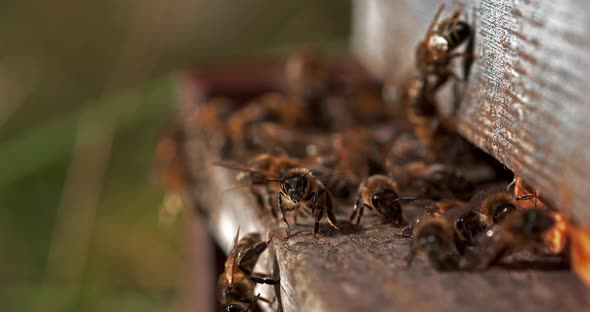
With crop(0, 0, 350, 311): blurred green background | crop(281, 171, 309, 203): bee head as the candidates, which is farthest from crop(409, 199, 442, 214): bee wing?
crop(0, 0, 350, 311): blurred green background

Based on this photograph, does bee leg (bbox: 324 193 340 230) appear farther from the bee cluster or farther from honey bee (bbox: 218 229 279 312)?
honey bee (bbox: 218 229 279 312)

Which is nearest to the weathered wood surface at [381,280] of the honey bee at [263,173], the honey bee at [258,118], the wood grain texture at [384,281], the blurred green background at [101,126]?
the wood grain texture at [384,281]

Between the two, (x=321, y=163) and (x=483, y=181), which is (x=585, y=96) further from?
(x=321, y=163)

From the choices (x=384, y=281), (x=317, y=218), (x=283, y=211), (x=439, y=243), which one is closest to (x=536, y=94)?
(x=439, y=243)

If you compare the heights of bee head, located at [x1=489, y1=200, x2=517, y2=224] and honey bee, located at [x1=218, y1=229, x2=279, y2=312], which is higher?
bee head, located at [x1=489, y1=200, x2=517, y2=224]

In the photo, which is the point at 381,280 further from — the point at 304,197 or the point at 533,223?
the point at 304,197

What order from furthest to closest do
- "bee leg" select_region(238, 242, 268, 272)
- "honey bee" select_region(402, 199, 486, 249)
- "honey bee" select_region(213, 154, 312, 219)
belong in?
"honey bee" select_region(213, 154, 312, 219) → "bee leg" select_region(238, 242, 268, 272) → "honey bee" select_region(402, 199, 486, 249)

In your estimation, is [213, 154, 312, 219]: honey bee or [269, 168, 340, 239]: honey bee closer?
[269, 168, 340, 239]: honey bee

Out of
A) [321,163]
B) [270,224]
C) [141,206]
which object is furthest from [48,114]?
[270,224]
